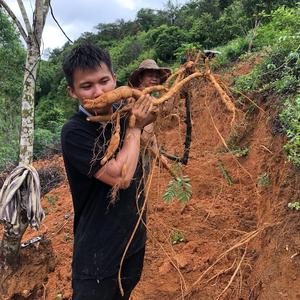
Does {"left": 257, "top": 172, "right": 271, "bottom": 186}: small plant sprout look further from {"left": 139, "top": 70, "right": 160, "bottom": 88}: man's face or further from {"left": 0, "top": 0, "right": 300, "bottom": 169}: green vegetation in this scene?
{"left": 139, "top": 70, "right": 160, "bottom": 88}: man's face

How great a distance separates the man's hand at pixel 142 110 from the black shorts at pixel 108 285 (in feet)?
2.02

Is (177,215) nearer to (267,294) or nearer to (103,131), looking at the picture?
(267,294)

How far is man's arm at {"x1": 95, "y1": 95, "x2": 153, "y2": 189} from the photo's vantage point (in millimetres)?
1585

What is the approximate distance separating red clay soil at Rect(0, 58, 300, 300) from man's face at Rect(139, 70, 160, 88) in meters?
0.32

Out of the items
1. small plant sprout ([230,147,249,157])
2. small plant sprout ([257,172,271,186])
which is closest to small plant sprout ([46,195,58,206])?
small plant sprout ([230,147,249,157])

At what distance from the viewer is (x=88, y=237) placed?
5.77ft

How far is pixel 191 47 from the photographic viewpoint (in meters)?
2.29

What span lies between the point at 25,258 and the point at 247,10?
12.1 m

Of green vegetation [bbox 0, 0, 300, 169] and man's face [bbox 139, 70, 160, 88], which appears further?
green vegetation [bbox 0, 0, 300, 169]

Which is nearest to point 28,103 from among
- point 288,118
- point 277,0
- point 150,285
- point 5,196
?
point 5,196

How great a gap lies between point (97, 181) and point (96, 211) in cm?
13

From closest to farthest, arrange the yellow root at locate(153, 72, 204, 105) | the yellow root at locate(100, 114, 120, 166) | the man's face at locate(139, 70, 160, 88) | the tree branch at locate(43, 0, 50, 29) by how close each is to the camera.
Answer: the yellow root at locate(100, 114, 120, 166) < the yellow root at locate(153, 72, 204, 105) < the man's face at locate(139, 70, 160, 88) < the tree branch at locate(43, 0, 50, 29)

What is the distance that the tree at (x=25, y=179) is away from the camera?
2.81 metres

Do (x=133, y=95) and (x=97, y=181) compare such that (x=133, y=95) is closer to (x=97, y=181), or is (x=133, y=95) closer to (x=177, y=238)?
(x=97, y=181)
